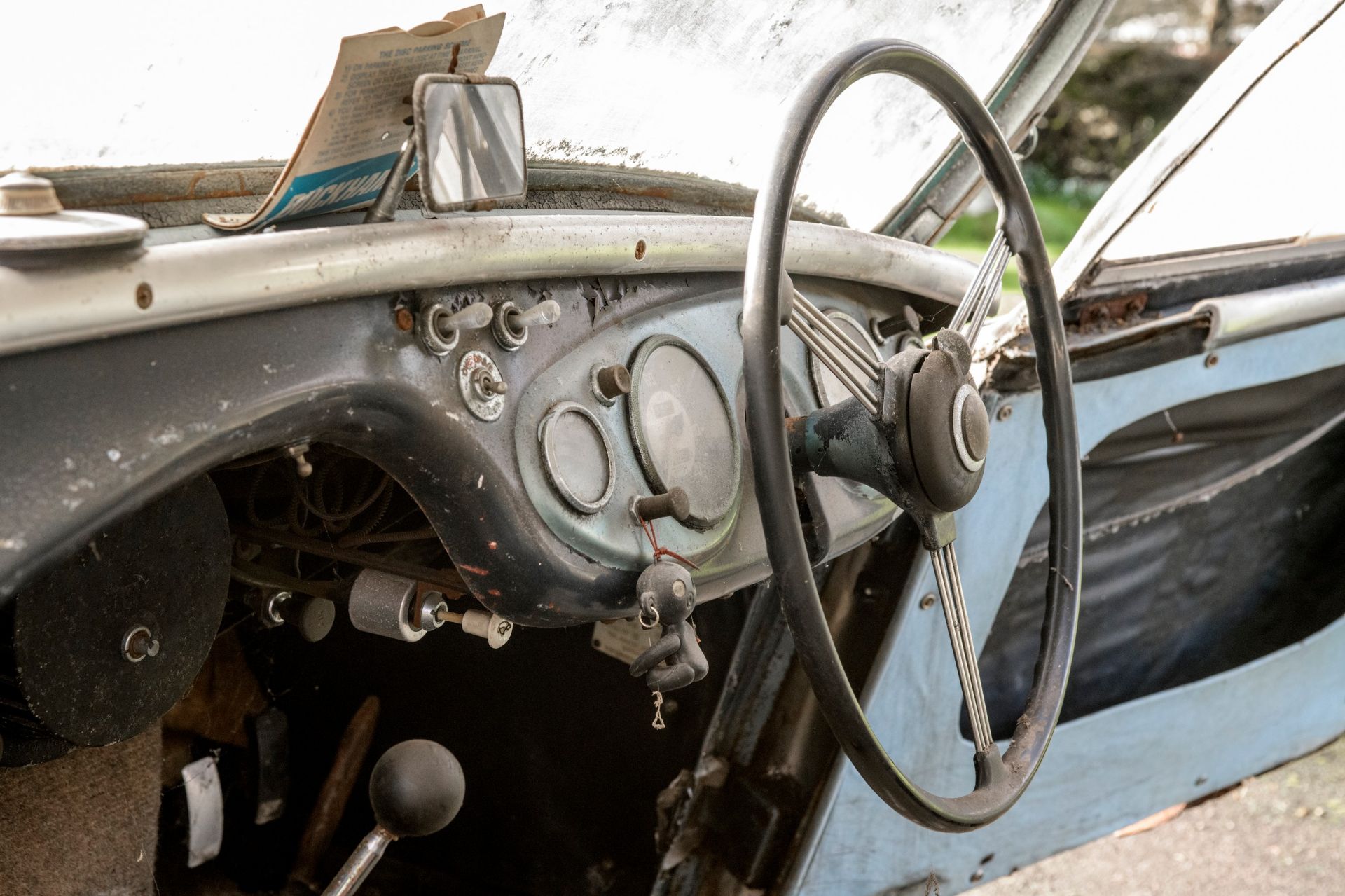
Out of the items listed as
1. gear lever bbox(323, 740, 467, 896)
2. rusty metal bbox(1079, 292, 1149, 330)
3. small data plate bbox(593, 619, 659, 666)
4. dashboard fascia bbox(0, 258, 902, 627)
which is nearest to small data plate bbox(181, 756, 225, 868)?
gear lever bbox(323, 740, 467, 896)

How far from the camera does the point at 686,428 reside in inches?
52.0

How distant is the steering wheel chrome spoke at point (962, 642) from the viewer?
134cm

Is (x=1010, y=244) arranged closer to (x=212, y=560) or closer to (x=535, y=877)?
(x=212, y=560)

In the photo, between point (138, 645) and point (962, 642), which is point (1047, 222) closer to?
point (962, 642)

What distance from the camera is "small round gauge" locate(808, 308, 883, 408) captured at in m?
1.52

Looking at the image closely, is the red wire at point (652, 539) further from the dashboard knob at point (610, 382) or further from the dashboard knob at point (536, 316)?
the dashboard knob at point (536, 316)

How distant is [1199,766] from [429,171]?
6.30ft

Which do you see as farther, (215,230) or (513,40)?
(513,40)

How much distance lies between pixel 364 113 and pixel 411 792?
0.87 metres

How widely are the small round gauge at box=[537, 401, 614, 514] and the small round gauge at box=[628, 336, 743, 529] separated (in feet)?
0.17

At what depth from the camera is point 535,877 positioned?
2.04 meters

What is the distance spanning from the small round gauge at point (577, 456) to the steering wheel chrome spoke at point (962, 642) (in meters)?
0.38

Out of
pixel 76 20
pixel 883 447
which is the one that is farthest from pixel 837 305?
pixel 76 20

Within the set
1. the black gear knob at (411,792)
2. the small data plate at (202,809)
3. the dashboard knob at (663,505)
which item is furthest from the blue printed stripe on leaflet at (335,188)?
the small data plate at (202,809)
